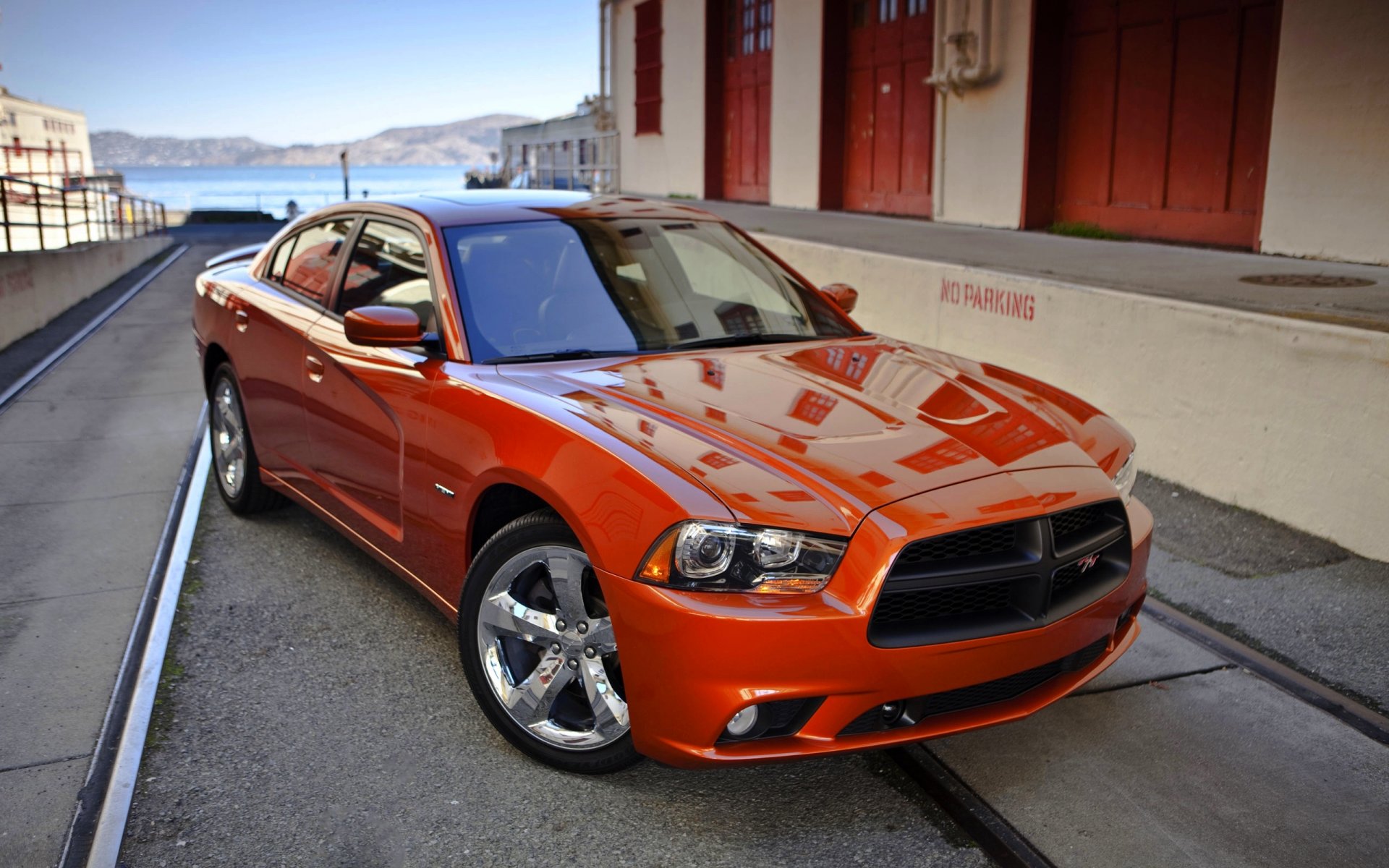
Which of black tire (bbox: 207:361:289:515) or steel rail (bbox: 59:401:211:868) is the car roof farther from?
steel rail (bbox: 59:401:211:868)

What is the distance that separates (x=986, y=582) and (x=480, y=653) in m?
1.46

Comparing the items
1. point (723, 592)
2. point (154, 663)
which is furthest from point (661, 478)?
point (154, 663)

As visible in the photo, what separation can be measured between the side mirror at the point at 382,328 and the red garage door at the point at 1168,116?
7.93 metres

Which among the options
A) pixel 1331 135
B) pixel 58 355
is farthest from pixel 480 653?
pixel 58 355

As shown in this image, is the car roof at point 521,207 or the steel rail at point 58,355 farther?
the steel rail at point 58,355

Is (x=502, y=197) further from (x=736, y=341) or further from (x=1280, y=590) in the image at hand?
(x=1280, y=590)

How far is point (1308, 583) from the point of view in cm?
487

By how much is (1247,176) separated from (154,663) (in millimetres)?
9247

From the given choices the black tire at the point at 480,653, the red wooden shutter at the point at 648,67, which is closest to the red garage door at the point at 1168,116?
the black tire at the point at 480,653

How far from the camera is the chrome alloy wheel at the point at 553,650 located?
319cm

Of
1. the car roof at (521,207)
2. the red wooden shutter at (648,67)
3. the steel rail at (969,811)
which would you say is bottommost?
the steel rail at (969,811)

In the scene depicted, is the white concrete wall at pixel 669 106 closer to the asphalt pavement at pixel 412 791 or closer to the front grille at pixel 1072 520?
the asphalt pavement at pixel 412 791

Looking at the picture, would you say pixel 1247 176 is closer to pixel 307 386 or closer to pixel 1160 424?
pixel 1160 424

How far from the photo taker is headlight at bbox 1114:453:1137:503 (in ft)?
12.0
